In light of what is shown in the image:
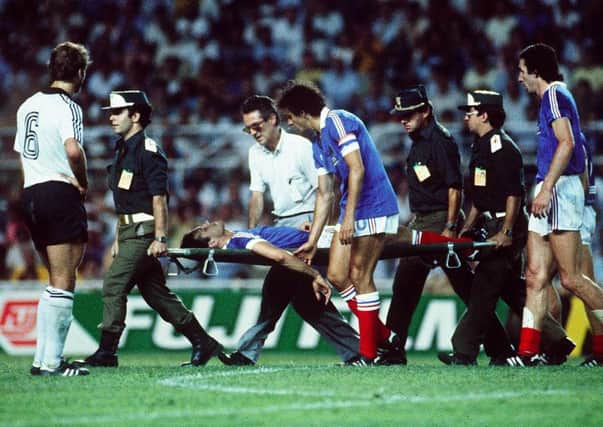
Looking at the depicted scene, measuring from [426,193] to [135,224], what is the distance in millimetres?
2314

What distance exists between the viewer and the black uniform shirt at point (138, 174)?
373 inches

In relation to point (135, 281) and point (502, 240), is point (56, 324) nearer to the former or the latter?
point (135, 281)

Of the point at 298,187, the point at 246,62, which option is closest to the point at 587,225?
the point at 298,187

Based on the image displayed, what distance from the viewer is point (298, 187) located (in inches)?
394

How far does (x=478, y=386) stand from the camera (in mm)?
7680

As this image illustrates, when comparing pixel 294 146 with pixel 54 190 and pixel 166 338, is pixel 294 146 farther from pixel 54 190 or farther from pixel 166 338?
pixel 166 338

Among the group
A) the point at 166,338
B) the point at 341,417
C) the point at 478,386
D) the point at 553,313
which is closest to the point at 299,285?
the point at 553,313

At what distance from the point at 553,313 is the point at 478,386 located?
248 centimetres

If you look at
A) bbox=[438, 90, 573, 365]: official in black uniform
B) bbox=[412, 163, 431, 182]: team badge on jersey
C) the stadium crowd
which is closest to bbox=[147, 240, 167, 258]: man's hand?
bbox=[412, 163, 431, 182]: team badge on jersey

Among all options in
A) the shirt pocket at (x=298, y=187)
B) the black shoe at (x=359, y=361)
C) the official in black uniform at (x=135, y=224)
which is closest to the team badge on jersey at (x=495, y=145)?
the shirt pocket at (x=298, y=187)

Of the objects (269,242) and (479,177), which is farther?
(479,177)

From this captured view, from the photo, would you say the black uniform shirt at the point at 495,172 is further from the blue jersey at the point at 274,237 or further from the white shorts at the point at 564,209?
the blue jersey at the point at 274,237

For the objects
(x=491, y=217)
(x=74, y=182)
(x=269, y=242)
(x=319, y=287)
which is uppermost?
(x=74, y=182)

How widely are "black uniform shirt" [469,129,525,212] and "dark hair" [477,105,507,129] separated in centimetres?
6
